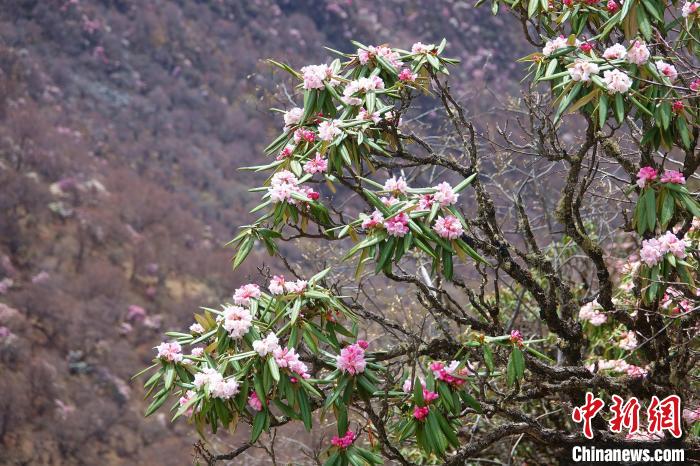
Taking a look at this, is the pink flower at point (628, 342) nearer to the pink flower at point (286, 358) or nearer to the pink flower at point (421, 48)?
the pink flower at point (421, 48)

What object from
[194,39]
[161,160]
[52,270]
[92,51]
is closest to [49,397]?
[52,270]

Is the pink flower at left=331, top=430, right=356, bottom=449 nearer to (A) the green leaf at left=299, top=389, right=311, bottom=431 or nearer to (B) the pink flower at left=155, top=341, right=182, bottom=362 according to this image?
(A) the green leaf at left=299, top=389, right=311, bottom=431

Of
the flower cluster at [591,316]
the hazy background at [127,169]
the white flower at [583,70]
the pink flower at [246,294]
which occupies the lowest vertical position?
the pink flower at [246,294]

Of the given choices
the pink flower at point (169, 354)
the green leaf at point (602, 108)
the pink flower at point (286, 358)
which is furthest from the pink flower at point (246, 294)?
the green leaf at point (602, 108)

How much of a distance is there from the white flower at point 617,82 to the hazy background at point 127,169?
12.5ft

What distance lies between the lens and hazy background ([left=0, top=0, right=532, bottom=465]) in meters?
10.5

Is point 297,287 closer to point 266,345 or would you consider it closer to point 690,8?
point 266,345

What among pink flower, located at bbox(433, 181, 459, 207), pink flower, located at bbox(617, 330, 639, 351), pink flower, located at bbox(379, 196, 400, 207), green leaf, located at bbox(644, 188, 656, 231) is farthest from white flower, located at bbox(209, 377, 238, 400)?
pink flower, located at bbox(617, 330, 639, 351)

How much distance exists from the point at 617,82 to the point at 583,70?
0.12 m

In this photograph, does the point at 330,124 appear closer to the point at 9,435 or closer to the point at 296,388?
the point at 296,388

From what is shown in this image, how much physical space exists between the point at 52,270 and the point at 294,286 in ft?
35.8

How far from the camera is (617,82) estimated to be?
2385 mm

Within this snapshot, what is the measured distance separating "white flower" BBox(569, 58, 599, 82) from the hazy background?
12.2 ft

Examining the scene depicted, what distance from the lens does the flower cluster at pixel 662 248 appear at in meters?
2.43
